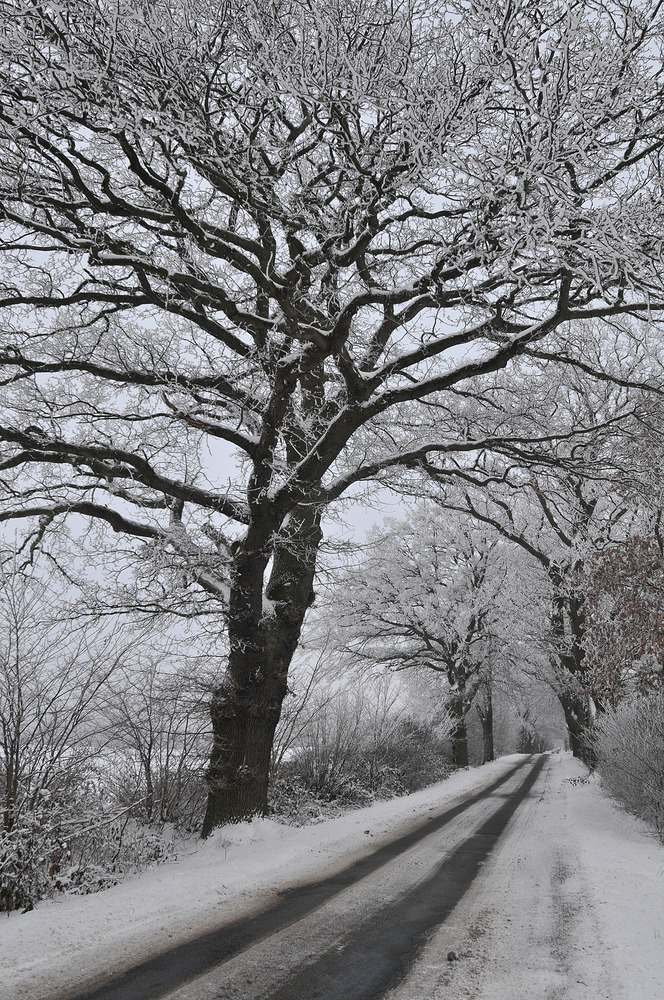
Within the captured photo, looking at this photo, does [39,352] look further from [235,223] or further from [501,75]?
[501,75]

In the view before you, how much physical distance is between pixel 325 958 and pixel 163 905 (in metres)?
1.74

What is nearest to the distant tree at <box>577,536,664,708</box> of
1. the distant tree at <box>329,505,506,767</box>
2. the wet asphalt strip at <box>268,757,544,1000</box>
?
the wet asphalt strip at <box>268,757,544,1000</box>

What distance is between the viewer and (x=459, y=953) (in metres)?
3.59

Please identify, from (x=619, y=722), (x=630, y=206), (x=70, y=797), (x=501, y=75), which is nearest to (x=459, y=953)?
(x=70, y=797)

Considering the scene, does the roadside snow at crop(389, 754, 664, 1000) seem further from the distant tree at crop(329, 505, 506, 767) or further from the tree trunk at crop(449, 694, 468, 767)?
the distant tree at crop(329, 505, 506, 767)

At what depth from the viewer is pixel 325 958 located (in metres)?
3.53

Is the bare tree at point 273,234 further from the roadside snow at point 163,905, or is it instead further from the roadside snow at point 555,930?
the roadside snow at point 555,930

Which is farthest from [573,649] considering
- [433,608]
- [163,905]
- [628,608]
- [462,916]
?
[163,905]

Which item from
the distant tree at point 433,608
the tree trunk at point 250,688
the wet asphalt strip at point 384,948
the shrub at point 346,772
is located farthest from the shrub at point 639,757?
the distant tree at point 433,608

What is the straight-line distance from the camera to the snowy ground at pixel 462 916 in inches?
128

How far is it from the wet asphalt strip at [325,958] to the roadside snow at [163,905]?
17 cm

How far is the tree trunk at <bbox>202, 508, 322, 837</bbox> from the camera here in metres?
6.99

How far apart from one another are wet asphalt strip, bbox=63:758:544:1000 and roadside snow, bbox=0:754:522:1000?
167mm

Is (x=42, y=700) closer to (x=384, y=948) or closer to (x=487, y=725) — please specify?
(x=384, y=948)
